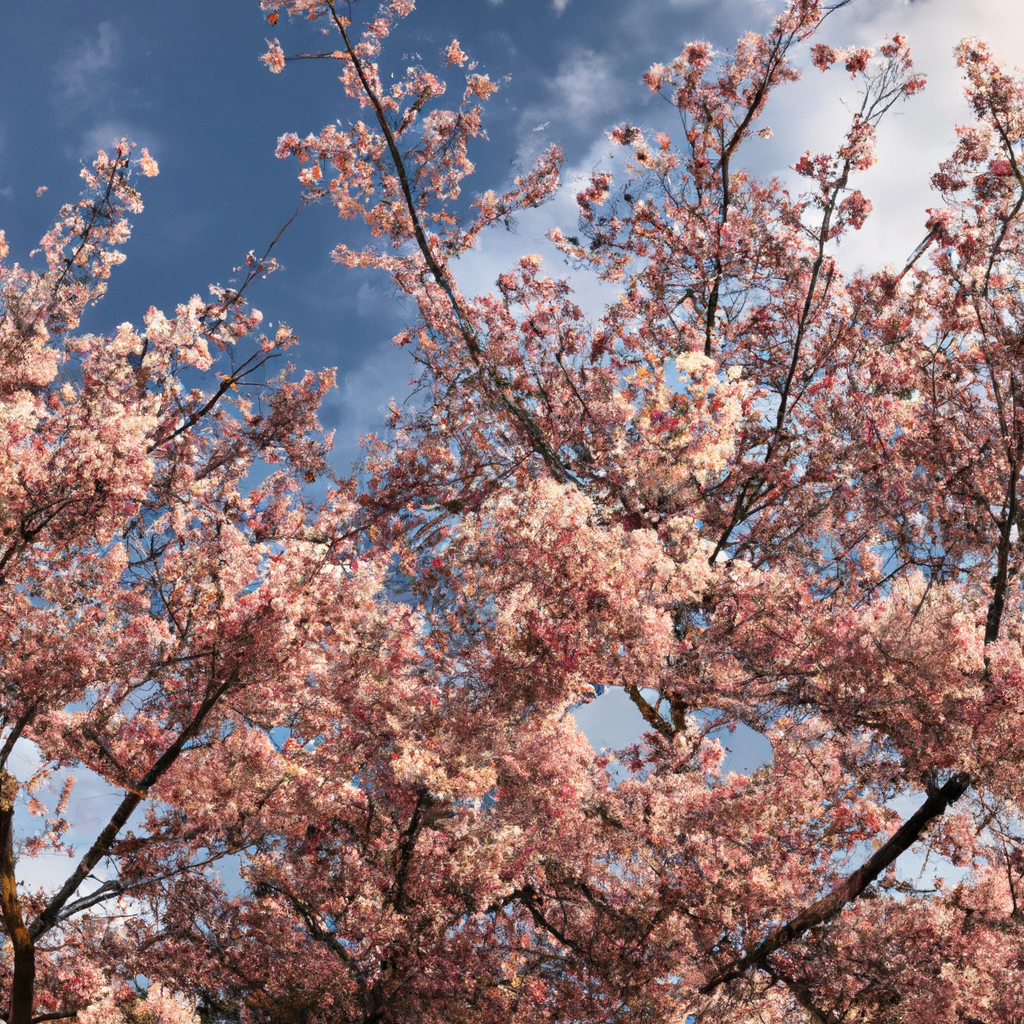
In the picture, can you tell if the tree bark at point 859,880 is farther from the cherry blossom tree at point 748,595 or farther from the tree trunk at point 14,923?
the tree trunk at point 14,923

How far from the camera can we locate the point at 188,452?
1296cm

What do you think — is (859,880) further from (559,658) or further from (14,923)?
(14,923)

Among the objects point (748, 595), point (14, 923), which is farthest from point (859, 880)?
point (14, 923)

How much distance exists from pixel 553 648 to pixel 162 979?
26.4 ft

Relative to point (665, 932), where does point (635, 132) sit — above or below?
above

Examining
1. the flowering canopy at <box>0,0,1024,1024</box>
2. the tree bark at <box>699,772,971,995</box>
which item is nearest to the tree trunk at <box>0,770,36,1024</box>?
the flowering canopy at <box>0,0,1024,1024</box>

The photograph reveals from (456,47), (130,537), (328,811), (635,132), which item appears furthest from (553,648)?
(635,132)

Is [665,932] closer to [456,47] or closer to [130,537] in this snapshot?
[130,537]

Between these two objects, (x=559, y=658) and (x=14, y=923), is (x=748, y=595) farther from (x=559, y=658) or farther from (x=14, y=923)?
(x=14, y=923)

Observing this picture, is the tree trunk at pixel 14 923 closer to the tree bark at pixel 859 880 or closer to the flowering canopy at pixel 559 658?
the flowering canopy at pixel 559 658

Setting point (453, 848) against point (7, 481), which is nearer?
point (7, 481)

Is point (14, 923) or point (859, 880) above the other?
point (859, 880)

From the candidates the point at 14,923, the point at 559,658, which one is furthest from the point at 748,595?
the point at 14,923

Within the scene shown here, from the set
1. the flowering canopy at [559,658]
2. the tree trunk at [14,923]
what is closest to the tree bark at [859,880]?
the flowering canopy at [559,658]
